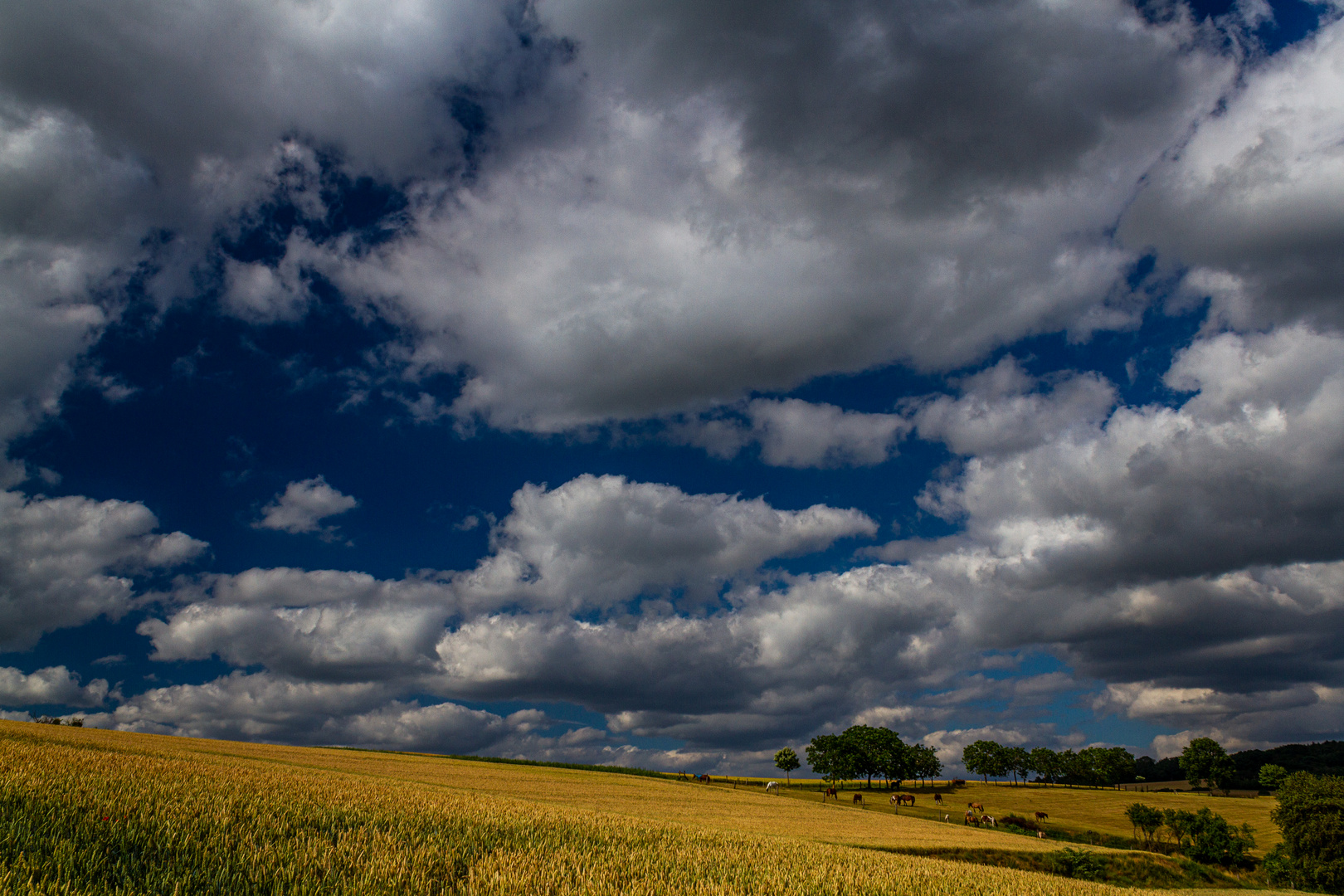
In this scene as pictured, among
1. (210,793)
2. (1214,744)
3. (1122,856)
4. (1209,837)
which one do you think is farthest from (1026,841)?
(1214,744)

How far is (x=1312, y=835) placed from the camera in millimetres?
68250

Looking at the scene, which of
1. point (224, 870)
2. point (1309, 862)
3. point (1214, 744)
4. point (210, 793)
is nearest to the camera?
point (224, 870)

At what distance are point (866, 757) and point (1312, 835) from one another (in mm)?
112231

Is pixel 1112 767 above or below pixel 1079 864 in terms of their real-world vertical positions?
below

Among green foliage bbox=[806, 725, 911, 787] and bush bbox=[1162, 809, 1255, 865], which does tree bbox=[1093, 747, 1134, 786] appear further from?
bush bbox=[1162, 809, 1255, 865]

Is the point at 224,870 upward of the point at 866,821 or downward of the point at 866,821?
upward

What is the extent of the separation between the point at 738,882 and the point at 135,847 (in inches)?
321

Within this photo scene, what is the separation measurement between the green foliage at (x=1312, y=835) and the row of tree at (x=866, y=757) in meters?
103

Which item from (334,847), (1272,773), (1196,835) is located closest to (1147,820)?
(1196,835)

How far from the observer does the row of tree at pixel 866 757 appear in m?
171

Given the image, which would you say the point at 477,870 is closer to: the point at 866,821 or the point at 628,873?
the point at 628,873

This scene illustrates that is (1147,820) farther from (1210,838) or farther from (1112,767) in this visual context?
(1112,767)

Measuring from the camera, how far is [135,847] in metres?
8.03

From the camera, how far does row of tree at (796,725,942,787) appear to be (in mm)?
171250
